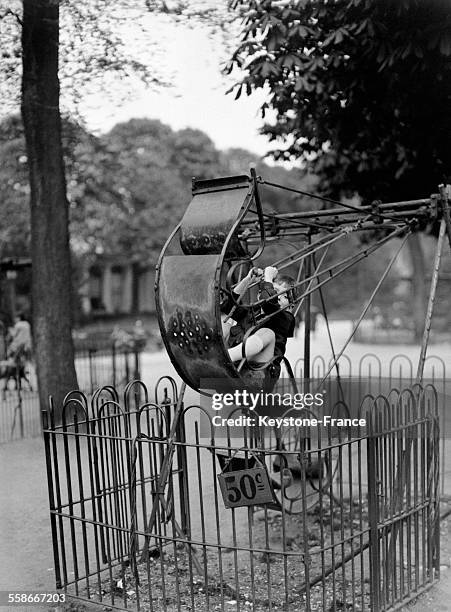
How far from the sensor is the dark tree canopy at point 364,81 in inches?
346

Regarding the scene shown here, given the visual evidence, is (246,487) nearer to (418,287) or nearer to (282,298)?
(282,298)

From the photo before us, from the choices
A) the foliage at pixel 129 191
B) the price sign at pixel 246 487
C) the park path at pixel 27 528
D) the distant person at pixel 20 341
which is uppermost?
the foliage at pixel 129 191

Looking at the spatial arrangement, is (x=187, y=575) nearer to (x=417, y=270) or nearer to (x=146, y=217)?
(x=417, y=270)

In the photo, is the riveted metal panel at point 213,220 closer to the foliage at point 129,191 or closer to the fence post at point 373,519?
the fence post at point 373,519

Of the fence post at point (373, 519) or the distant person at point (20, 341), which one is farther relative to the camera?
the distant person at point (20, 341)

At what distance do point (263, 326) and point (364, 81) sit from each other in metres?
5.63

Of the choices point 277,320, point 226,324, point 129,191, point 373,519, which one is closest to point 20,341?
point 129,191

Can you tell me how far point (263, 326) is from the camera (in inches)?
223

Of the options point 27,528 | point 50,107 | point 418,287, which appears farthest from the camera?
point 418,287

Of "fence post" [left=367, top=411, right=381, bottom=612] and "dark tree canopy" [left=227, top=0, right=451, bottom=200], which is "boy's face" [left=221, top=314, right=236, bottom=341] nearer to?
"fence post" [left=367, top=411, right=381, bottom=612]

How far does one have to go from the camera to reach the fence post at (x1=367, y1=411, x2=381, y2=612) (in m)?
5.02

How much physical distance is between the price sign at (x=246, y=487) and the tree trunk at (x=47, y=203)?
7.76m

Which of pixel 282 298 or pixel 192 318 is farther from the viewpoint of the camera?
pixel 282 298

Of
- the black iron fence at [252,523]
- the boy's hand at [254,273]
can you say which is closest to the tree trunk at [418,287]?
the black iron fence at [252,523]
